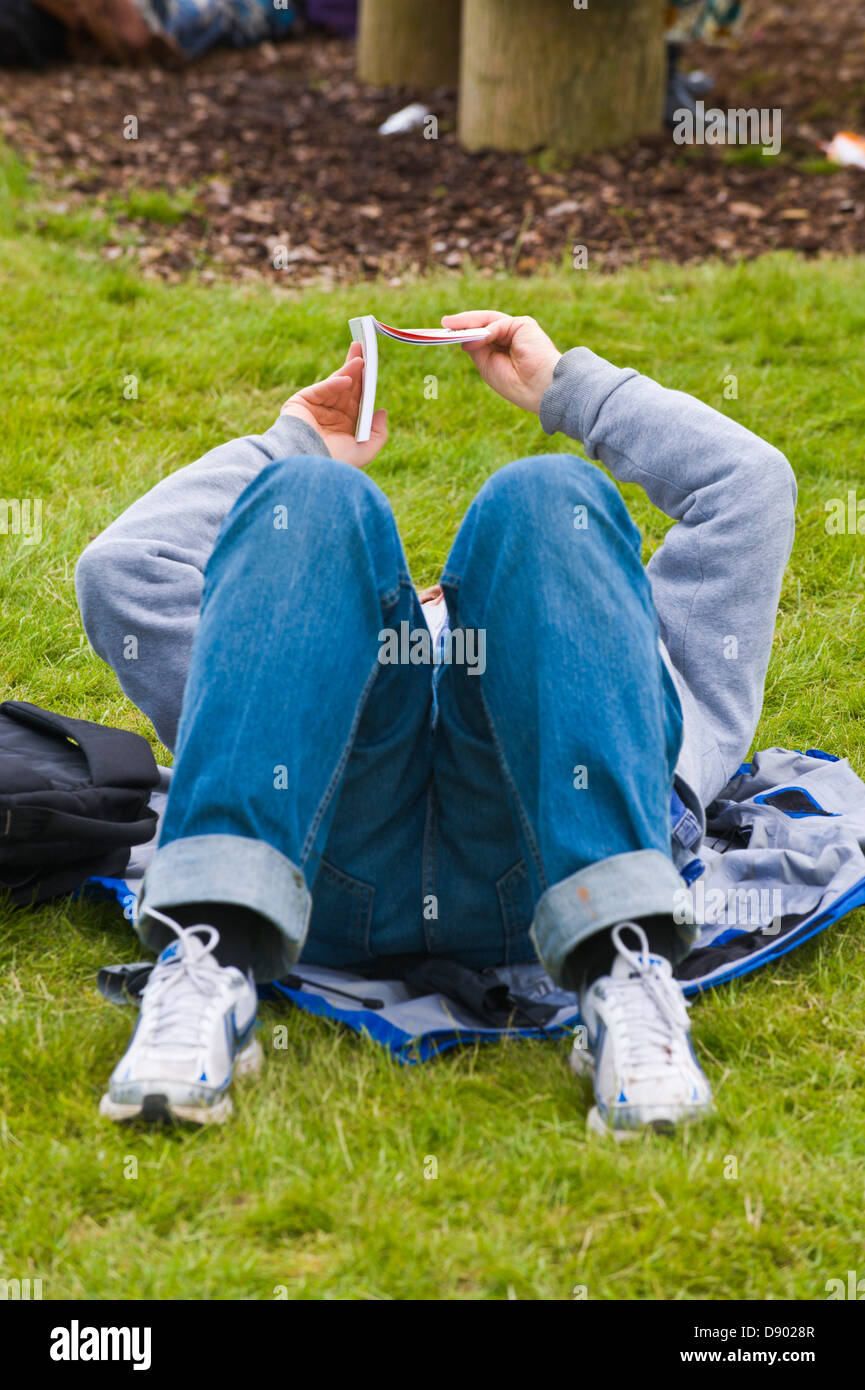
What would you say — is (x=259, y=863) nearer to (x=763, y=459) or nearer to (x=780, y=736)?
(x=763, y=459)

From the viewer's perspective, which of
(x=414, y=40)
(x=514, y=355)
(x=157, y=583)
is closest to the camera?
(x=157, y=583)

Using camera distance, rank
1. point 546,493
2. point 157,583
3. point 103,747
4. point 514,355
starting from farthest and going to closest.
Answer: point 514,355 < point 103,747 < point 157,583 < point 546,493

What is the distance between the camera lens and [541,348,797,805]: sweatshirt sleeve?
2.23 m

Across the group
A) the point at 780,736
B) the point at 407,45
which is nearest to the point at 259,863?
the point at 780,736

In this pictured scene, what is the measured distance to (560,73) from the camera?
6234mm

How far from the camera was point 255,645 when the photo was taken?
1.82m

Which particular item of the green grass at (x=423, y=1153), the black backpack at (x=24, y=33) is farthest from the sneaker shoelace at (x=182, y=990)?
the black backpack at (x=24, y=33)

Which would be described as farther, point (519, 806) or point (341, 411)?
point (341, 411)

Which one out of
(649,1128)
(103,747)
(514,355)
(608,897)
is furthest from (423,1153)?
(514,355)

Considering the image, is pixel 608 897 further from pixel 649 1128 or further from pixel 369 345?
pixel 369 345

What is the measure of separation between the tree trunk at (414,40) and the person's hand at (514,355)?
18.2 ft

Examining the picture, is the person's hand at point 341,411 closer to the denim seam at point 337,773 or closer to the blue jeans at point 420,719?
the blue jeans at point 420,719

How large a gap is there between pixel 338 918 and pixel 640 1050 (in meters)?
0.52

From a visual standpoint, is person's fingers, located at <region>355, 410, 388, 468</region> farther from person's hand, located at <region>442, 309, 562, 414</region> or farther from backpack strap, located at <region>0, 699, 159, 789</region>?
backpack strap, located at <region>0, 699, 159, 789</region>
